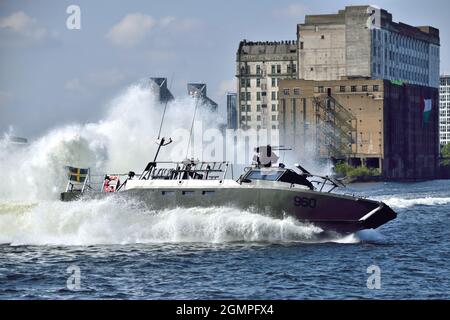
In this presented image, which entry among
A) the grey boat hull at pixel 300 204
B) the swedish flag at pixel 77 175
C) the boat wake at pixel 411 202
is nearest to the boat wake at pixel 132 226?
the grey boat hull at pixel 300 204

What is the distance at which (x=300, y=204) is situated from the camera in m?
47.7

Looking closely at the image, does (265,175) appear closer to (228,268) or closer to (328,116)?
(228,268)

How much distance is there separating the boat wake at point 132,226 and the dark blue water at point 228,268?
0.13 m

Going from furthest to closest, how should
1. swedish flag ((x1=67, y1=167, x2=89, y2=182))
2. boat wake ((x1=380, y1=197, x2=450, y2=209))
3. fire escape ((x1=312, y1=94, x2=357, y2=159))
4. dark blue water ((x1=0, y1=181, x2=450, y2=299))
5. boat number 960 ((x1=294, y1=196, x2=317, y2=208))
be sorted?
fire escape ((x1=312, y1=94, x2=357, y2=159))
boat wake ((x1=380, y1=197, x2=450, y2=209))
swedish flag ((x1=67, y1=167, x2=89, y2=182))
boat number 960 ((x1=294, y1=196, x2=317, y2=208))
dark blue water ((x1=0, y1=181, x2=450, y2=299))

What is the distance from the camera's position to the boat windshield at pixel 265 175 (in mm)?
48312

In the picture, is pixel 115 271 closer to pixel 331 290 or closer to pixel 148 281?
pixel 148 281

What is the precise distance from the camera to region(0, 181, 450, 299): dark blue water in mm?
37875

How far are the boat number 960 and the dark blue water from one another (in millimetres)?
1670

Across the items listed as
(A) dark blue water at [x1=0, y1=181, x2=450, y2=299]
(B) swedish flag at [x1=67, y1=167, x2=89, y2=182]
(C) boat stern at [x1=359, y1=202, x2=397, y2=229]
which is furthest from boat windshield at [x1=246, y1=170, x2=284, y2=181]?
(B) swedish flag at [x1=67, y1=167, x2=89, y2=182]

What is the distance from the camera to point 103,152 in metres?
92.6

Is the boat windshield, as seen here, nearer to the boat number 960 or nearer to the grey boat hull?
the grey boat hull
